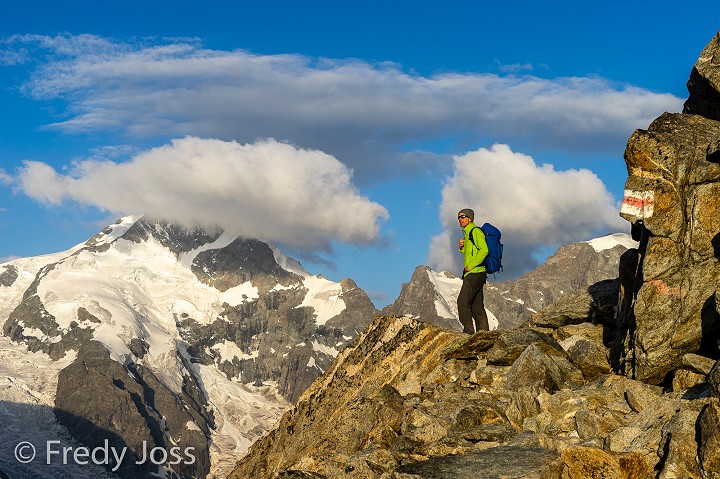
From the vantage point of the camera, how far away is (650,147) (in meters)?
21.2

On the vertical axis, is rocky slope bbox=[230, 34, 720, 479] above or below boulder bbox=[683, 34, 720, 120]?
below

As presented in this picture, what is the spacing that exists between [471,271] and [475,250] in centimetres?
66

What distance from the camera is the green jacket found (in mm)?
27641

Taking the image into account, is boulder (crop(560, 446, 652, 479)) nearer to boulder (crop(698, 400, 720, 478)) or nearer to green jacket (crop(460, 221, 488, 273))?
boulder (crop(698, 400, 720, 478))

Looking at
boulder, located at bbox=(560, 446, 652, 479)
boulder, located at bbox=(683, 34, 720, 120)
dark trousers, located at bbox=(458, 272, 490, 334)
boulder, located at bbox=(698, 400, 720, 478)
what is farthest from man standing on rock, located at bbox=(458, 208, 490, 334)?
boulder, located at bbox=(698, 400, 720, 478)

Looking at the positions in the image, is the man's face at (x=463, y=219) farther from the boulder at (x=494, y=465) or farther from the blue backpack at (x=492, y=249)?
the boulder at (x=494, y=465)

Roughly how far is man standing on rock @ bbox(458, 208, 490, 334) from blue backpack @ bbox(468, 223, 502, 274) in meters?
0.16

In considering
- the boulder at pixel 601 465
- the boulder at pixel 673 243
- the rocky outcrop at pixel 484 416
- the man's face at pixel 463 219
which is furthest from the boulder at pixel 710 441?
the man's face at pixel 463 219

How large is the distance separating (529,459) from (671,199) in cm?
806

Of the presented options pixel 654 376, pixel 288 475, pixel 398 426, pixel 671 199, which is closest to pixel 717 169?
pixel 671 199

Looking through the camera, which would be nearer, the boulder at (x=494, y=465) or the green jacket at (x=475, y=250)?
the boulder at (x=494, y=465)

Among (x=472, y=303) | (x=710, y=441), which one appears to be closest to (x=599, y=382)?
(x=710, y=441)

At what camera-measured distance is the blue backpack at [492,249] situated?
91.0ft

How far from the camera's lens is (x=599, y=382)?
828 inches
